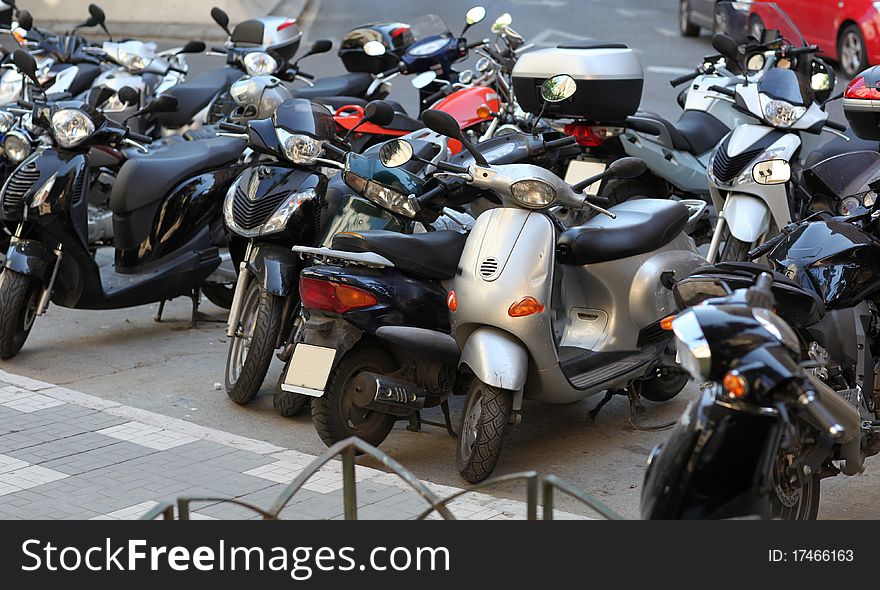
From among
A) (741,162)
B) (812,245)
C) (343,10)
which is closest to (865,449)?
(812,245)

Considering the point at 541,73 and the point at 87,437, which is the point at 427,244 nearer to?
the point at 87,437

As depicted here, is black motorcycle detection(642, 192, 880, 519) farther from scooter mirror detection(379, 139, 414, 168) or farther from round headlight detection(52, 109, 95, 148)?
round headlight detection(52, 109, 95, 148)

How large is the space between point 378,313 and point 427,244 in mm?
400

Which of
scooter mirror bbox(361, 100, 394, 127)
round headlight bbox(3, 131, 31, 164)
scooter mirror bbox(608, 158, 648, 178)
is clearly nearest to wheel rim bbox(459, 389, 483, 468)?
scooter mirror bbox(608, 158, 648, 178)

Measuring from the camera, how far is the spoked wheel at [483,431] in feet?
16.8

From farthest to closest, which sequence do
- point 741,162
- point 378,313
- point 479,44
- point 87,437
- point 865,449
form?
point 479,44 < point 741,162 < point 87,437 < point 378,313 < point 865,449

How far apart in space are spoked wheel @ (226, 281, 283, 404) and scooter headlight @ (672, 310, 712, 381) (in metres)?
3.33

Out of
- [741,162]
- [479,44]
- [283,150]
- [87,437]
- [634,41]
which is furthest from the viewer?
[634,41]

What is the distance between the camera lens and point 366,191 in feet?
19.4

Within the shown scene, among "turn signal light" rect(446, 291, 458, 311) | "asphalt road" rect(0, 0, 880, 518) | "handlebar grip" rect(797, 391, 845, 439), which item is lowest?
"asphalt road" rect(0, 0, 880, 518)

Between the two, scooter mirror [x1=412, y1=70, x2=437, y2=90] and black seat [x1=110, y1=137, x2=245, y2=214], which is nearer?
black seat [x1=110, y1=137, x2=245, y2=214]

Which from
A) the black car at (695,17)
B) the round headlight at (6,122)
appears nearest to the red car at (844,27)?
the black car at (695,17)

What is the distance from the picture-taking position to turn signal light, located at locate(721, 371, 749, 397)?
2.96 m

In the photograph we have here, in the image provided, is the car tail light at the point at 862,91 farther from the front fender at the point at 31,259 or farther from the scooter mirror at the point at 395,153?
the front fender at the point at 31,259
